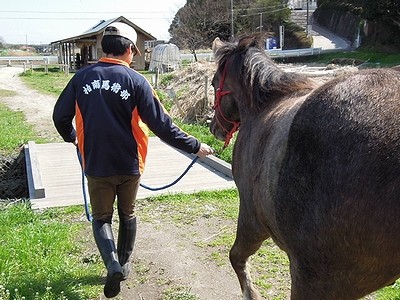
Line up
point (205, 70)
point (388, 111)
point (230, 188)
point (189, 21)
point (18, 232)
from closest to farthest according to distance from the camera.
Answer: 1. point (388, 111)
2. point (18, 232)
3. point (230, 188)
4. point (205, 70)
5. point (189, 21)

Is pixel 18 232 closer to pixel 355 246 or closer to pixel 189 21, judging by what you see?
pixel 355 246

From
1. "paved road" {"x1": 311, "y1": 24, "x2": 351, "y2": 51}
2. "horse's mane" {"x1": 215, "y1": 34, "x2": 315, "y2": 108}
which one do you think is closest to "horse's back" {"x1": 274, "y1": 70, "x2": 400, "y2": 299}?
"horse's mane" {"x1": 215, "y1": 34, "x2": 315, "y2": 108}

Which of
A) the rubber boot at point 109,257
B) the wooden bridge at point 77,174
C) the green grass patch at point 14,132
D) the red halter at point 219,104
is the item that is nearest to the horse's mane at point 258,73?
the red halter at point 219,104

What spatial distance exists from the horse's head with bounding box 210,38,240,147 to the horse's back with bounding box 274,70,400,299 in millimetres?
1512

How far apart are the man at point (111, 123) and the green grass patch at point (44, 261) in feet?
1.96

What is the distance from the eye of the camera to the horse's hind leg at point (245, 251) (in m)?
3.26

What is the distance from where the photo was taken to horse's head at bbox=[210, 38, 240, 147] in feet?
12.4

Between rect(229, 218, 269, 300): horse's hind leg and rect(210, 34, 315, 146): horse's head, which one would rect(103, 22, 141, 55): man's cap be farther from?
rect(229, 218, 269, 300): horse's hind leg

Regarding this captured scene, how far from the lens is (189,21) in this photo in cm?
3919

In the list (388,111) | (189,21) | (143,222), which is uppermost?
(189,21)

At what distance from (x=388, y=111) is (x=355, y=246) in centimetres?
61

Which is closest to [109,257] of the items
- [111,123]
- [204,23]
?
[111,123]

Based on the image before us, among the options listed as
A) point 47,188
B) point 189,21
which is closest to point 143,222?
point 47,188

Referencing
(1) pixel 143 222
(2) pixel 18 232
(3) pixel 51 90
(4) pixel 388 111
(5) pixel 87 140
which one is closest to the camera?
(4) pixel 388 111
